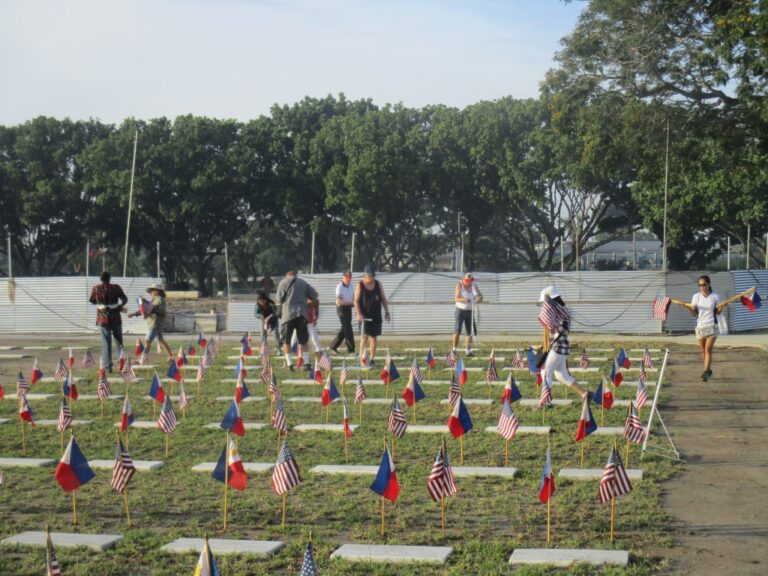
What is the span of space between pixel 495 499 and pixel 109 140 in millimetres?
49929

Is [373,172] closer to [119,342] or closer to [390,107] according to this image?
[390,107]

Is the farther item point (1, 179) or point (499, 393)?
point (1, 179)

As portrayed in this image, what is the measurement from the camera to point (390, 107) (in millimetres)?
56000

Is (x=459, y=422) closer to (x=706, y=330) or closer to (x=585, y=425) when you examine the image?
(x=585, y=425)

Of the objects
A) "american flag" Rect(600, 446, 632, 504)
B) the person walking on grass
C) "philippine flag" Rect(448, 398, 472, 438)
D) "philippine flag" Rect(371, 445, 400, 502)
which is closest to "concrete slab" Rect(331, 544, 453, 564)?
"philippine flag" Rect(371, 445, 400, 502)

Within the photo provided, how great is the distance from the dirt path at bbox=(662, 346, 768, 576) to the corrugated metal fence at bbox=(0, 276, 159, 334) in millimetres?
21127

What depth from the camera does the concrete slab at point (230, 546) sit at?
263 inches

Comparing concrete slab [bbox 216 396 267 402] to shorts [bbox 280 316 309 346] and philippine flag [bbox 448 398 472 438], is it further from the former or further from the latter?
philippine flag [bbox 448 398 472 438]

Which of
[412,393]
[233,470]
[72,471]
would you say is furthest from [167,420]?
[412,393]

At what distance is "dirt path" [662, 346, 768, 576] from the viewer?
652cm

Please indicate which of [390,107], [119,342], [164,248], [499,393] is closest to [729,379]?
[499,393]

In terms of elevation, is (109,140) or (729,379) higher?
(109,140)

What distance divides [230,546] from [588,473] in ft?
11.4

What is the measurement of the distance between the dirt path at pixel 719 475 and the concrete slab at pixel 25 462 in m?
6.01
